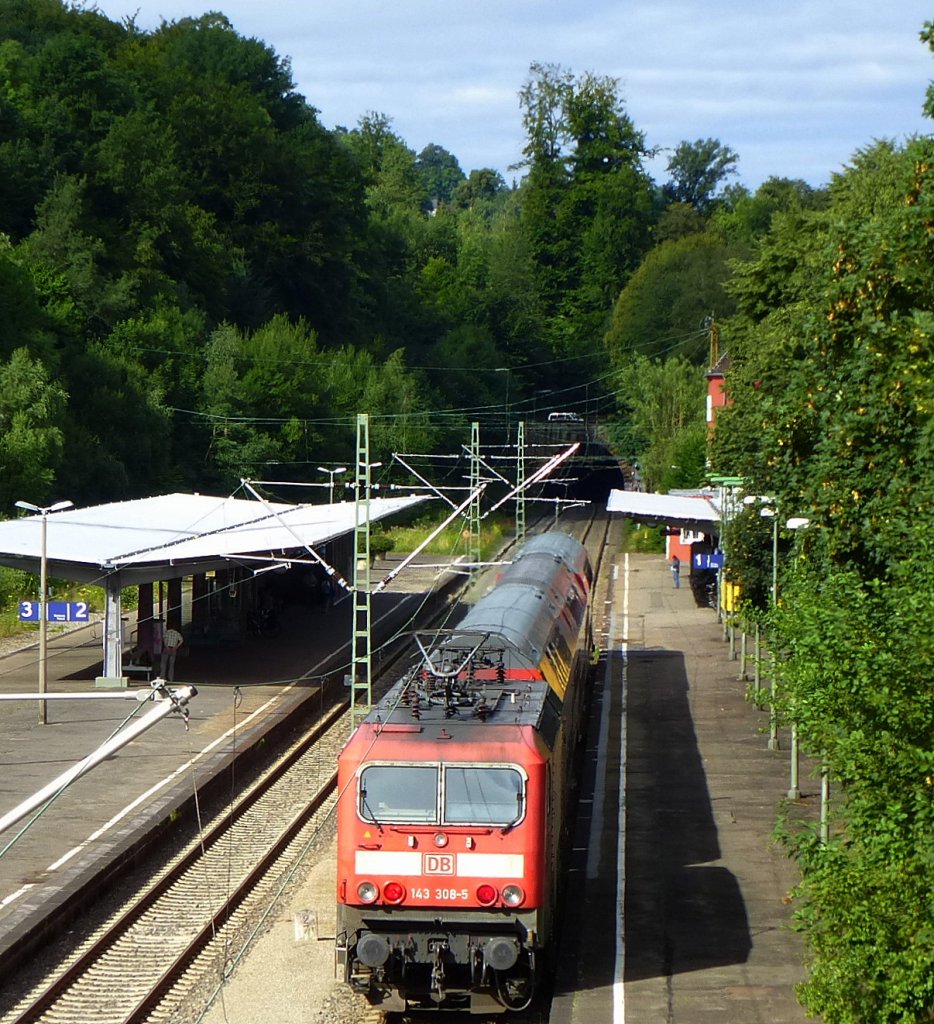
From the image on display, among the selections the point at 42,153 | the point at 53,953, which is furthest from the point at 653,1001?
the point at 42,153

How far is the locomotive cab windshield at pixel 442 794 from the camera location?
512 inches

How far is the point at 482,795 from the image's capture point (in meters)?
13.1

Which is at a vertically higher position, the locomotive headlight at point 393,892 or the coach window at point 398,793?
the coach window at point 398,793

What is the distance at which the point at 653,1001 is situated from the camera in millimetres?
13633

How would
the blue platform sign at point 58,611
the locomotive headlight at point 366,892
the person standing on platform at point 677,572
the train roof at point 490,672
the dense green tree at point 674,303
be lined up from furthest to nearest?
the dense green tree at point 674,303 → the person standing on platform at point 677,572 → the blue platform sign at point 58,611 → the train roof at point 490,672 → the locomotive headlight at point 366,892

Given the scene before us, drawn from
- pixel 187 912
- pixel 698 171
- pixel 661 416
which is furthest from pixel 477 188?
pixel 187 912

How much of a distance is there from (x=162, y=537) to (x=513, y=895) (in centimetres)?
2203

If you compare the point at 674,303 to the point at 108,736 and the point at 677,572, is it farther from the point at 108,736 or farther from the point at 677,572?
the point at 108,736

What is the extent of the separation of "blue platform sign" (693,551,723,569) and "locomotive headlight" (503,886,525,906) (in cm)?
2551

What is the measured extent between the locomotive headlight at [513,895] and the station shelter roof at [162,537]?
12553 millimetres

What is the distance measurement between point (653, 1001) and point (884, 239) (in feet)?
26.6

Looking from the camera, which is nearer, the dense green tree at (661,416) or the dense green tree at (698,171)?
the dense green tree at (661,416)

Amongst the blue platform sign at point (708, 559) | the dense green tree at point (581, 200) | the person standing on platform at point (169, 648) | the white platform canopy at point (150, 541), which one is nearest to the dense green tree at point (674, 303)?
the dense green tree at point (581, 200)

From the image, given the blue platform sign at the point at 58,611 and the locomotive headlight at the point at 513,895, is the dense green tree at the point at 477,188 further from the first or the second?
the locomotive headlight at the point at 513,895
